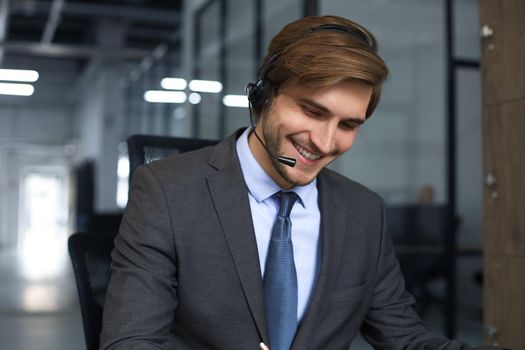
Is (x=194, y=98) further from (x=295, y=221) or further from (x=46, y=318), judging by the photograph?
(x=295, y=221)

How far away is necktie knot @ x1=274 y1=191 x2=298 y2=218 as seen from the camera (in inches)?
53.1

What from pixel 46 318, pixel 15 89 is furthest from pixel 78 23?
pixel 46 318

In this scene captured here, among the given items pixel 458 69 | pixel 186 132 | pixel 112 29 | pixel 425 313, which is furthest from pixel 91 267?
pixel 112 29

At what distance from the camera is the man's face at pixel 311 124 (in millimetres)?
1203

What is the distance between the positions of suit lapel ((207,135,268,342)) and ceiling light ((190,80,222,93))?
18.0 feet

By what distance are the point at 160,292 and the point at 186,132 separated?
6614 mm

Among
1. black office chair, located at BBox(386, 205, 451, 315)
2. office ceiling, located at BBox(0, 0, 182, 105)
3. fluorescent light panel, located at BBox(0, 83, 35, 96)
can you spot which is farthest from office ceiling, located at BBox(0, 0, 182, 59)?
black office chair, located at BBox(386, 205, 451, 315)

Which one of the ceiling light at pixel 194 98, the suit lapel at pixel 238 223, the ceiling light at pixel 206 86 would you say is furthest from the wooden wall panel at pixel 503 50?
the ceiling light at pixel 194 98

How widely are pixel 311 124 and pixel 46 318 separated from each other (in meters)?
5.16

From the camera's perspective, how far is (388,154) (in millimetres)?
5969

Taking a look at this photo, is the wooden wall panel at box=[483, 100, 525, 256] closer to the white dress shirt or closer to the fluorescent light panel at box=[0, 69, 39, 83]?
the white dress shirt

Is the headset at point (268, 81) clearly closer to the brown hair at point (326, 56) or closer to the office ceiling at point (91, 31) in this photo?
the brown hair at point (326, 56)

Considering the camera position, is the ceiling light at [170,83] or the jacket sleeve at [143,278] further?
the ceiling light at [170,83]

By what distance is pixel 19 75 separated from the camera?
565 inches
